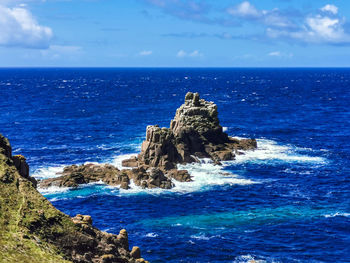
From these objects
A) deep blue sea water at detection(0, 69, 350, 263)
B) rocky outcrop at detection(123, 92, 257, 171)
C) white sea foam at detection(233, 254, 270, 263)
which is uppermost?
rocky outcrop at detection(123, 92, 257, 171)

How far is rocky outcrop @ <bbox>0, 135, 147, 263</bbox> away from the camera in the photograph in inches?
1209

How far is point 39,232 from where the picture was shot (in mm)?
33031

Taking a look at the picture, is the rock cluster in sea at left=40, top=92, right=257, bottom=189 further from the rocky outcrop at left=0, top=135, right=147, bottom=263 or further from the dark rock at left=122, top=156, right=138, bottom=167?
the rocky outcrop at left=0, top=135, right=147, bottom=263

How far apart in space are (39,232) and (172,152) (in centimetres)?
5948

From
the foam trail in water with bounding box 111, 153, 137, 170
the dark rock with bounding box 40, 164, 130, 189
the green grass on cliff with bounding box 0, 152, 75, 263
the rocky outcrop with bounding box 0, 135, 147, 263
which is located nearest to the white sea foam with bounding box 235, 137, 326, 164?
the foam trail in water with bounding box 111, 153, 137, 170

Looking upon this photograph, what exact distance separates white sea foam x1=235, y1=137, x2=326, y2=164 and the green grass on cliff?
215 feet

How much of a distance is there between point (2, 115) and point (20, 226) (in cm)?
13764

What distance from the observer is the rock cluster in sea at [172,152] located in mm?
80625

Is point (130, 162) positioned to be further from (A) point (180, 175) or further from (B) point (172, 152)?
(A) point (180, 175)

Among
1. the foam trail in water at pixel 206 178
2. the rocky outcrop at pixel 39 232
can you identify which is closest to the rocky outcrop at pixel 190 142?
the foam trail in water at pixel 206 178

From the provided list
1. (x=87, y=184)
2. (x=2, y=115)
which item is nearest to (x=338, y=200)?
(x=87, y=184)

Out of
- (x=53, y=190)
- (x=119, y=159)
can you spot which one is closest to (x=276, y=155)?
(x=119, y=159)

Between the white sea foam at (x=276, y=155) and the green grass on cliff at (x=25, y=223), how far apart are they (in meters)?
65.5

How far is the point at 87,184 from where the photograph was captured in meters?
81.0
